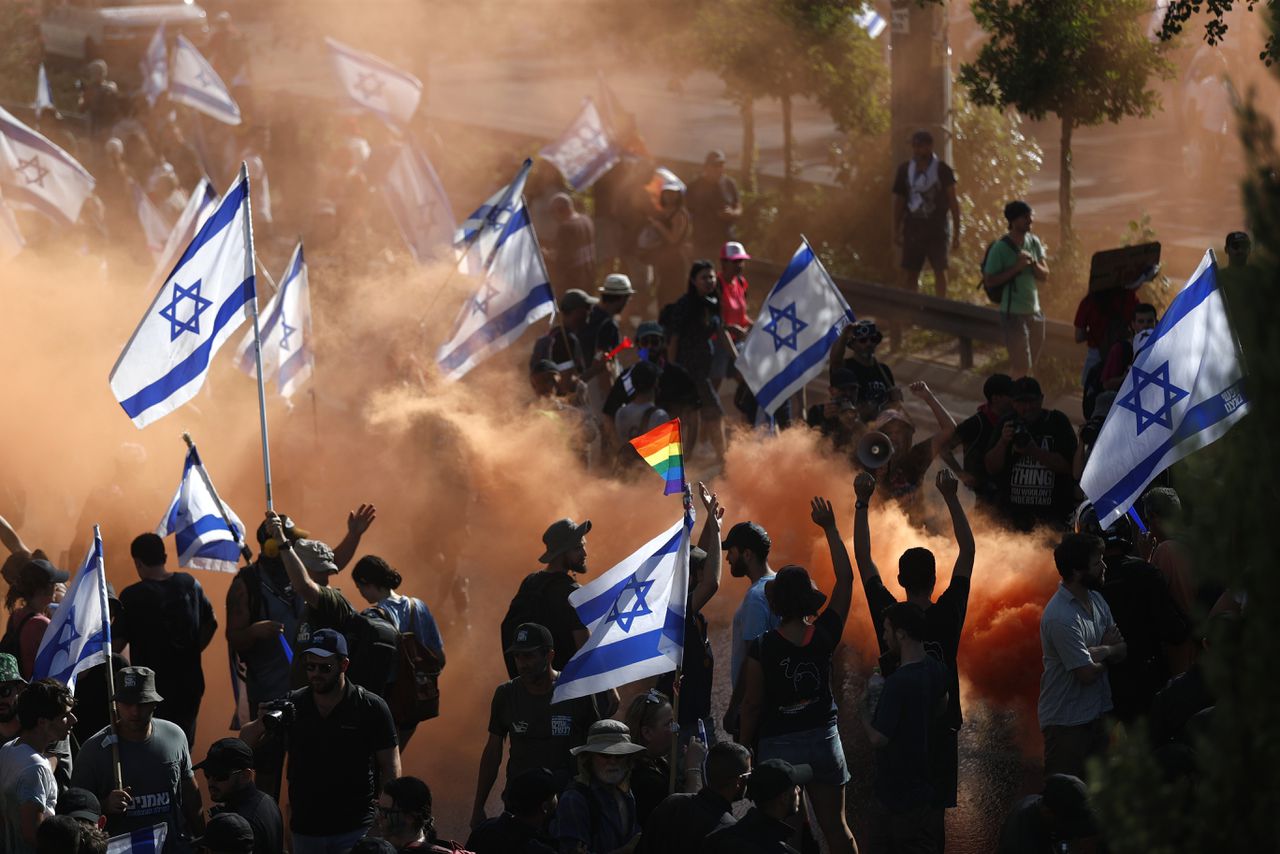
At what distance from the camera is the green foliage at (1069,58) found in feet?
48.9

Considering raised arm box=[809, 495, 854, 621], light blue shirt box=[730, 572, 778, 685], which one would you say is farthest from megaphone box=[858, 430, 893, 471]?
light blue shirt box=[730, 572, 778, 685]

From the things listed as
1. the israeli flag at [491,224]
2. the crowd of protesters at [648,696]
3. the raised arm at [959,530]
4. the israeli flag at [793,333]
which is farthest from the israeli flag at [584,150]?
the raised arm at [959,530]

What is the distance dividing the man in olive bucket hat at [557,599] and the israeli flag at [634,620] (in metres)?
0.65

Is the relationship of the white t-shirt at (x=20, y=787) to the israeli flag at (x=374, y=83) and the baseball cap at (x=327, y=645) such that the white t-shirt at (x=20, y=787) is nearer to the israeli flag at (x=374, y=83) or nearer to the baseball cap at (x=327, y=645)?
the baseball cap at (x=327, y=645)

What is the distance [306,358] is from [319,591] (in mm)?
4521

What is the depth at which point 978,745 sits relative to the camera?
9180 mm

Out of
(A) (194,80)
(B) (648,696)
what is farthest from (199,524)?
(A) (194,80)

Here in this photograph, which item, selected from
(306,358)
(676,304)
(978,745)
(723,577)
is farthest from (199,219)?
(978,745)

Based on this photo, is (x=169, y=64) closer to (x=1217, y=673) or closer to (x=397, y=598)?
(x=397, y=598)

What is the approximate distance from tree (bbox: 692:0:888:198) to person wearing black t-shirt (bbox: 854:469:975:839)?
430 inches

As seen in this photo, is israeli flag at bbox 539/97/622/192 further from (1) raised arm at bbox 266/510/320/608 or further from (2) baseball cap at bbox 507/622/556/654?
(2) baseball cap at bbox 507/622/556/654

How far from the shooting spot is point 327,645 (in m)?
7.07

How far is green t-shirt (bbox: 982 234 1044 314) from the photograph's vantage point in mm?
13375

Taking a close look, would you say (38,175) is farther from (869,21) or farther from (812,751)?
(812,751)
